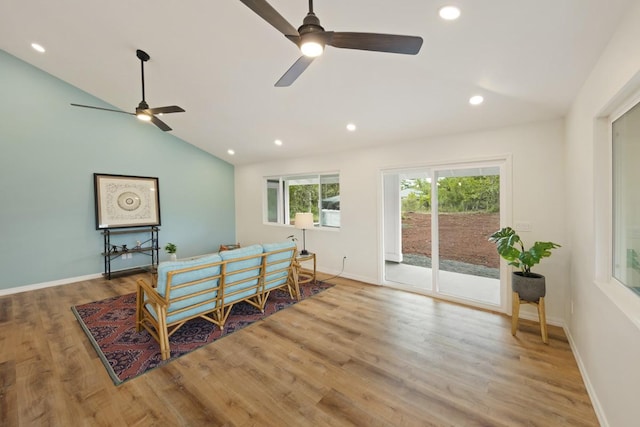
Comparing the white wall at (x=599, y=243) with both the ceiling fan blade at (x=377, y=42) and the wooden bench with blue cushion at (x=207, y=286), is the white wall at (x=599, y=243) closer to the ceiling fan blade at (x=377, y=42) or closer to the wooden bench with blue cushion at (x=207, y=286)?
the ceiling fan blade at (x=377, y=42)

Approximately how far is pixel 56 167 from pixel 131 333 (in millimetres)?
3712

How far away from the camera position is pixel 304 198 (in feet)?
19.9

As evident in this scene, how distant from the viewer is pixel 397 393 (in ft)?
6.77

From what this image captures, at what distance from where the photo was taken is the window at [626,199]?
168 centimetres

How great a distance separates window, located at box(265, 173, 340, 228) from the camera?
5445 millimetres

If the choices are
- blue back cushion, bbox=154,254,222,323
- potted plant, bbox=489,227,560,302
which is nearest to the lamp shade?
blue back cushion, bbox=154,254,222,323

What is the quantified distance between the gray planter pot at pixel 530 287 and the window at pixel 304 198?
A: 3.14m

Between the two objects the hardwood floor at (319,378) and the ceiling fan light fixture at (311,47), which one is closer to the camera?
the ceiling fan light fixture at (311,47)

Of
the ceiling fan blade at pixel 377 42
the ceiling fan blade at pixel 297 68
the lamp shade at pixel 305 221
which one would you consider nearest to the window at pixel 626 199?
the ceiling fan blade at pixel 377 42

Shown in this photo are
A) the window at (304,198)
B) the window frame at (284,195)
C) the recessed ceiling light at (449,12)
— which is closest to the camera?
the recessed ceiling light at (449,12)

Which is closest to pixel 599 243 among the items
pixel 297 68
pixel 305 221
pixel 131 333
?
pixel 297 68

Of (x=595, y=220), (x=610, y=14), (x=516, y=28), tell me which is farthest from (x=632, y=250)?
(x=516, y=28)

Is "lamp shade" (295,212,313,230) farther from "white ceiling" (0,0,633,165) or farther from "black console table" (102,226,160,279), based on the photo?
"black console table" (102,226,160,279)

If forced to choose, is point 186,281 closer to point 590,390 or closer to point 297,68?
point 297,68
